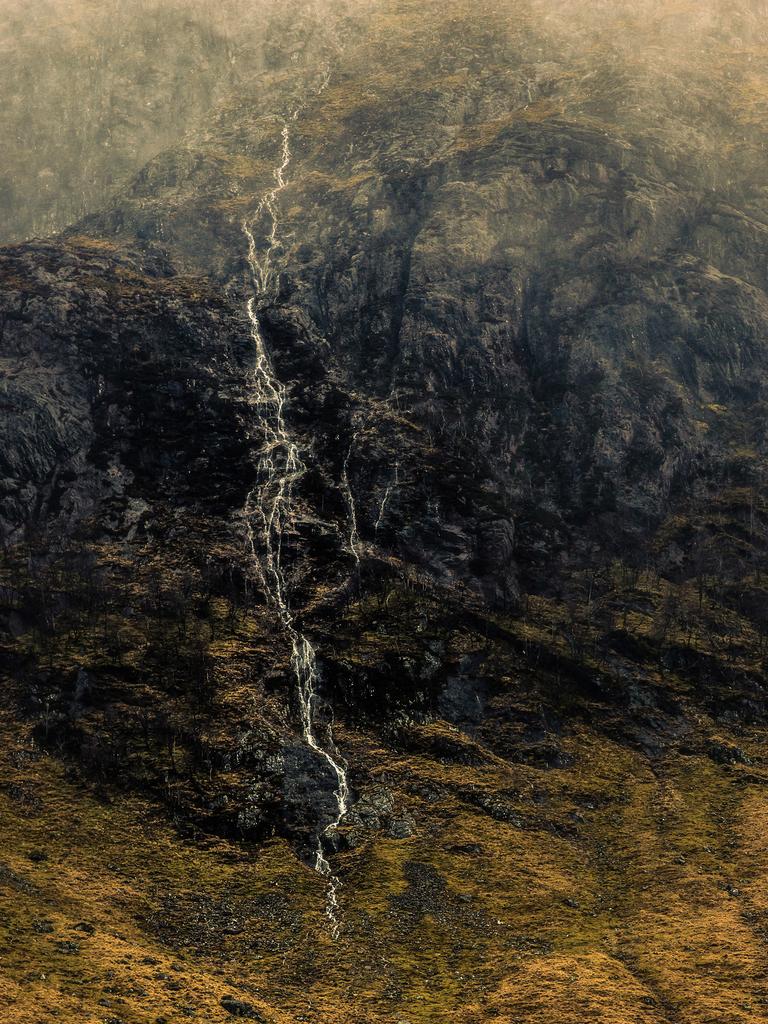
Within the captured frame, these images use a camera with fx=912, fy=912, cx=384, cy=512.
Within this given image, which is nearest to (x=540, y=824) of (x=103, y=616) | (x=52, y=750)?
(x=52, y=750)

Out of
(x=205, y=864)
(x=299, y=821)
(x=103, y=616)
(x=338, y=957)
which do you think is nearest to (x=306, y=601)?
(x=103, y=616)

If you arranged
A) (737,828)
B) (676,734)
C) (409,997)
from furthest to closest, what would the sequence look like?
(676,734), (737,828), (409,997)

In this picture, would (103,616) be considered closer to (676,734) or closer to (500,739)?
(500,739)

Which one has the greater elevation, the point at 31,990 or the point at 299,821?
the point at 31,990

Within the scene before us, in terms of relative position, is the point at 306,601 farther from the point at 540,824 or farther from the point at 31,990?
the point at 31,990

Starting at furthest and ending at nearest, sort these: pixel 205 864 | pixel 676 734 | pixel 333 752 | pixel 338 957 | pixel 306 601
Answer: pixel 306 601
pixel 676 734
pixel 333 752
pixel 205 864
pixel 338 957

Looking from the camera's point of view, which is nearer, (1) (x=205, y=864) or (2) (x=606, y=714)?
(1) (x=205, y=864)

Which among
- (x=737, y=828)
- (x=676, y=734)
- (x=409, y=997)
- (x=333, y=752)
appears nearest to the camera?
(x=409, y=997)

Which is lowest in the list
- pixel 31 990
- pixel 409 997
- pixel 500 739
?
pixel 500 739

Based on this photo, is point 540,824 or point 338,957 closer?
point 338,957
